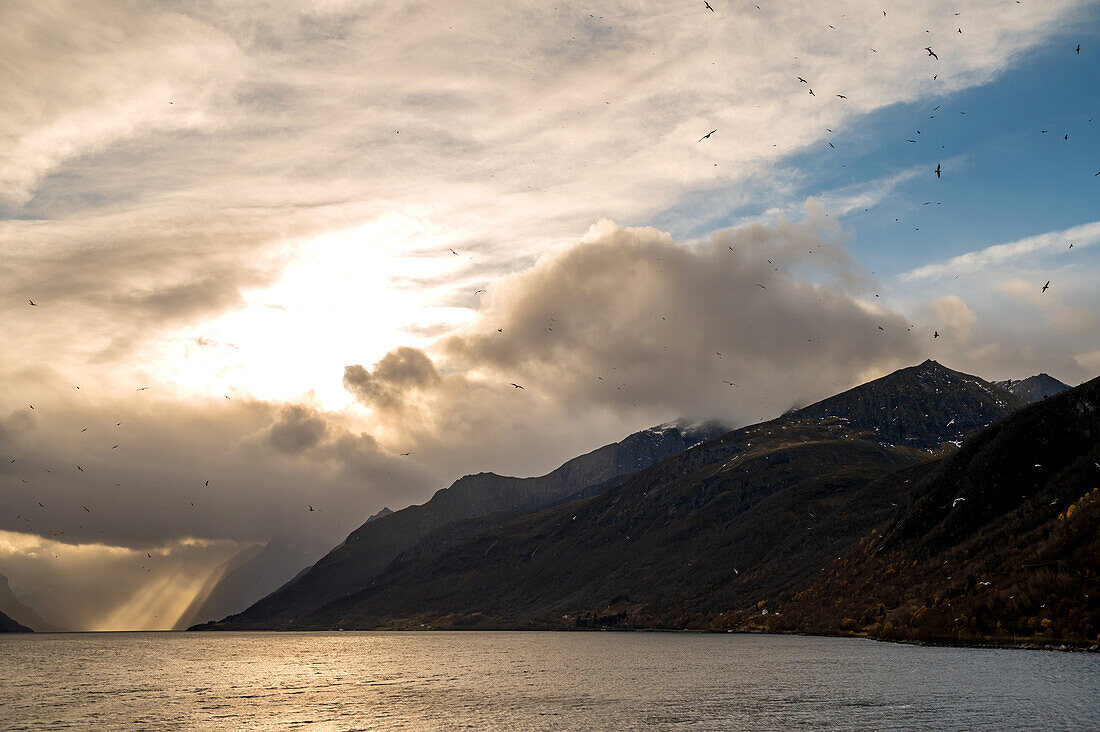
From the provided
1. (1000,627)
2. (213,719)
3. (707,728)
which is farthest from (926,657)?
(213,719)

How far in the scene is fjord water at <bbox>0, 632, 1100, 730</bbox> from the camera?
2916 inches

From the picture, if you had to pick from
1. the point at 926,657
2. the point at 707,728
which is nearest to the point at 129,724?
the point at 707,728

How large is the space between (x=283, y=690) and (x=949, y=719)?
88.7m

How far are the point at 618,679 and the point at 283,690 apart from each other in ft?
162

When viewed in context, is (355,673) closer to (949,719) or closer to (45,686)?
(45,686)

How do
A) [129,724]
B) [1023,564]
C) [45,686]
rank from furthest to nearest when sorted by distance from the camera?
[1023,564] → [45,686] → [129,724]

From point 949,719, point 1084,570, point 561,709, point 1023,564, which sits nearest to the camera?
point 949,719

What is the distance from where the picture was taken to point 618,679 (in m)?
124

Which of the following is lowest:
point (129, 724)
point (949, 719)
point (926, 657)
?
point (926, 657)

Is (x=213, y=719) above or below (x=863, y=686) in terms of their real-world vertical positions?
above

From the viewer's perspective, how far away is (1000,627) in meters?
150

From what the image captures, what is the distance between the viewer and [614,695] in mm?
99625

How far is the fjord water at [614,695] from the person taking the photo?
7406 cm

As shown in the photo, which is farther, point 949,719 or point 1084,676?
point 1084,676
